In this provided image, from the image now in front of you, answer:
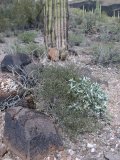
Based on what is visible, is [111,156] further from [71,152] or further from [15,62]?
[15,62]

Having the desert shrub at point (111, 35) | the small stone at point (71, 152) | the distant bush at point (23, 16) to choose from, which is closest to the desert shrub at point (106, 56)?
the desert shrub at point (111, 35)

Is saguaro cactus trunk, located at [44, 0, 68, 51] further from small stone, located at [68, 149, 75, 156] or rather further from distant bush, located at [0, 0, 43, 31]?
distant bush, located at [0, 0, 43, 31]

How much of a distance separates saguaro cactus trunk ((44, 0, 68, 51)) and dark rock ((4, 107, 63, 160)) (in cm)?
253

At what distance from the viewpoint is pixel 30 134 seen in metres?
4.33

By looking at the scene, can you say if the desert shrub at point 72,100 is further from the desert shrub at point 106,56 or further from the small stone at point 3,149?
the desert shrub at point 106,56

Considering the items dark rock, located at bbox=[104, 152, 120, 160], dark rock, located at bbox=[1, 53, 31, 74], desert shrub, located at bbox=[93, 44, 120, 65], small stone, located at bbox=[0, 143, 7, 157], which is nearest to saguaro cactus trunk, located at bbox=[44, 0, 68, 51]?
desert shrub, located at bbox=[93, 44, 120, 65]

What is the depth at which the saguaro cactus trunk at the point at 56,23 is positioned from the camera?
681 centimetres

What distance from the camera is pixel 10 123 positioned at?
4621 mm

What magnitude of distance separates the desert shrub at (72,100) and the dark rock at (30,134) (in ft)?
0.76

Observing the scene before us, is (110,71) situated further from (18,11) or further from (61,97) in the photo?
(18,11)

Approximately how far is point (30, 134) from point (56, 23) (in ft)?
9.86

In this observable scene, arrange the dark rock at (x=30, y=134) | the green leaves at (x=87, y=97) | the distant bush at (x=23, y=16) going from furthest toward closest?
the distant bush at (x=23, y=16) → the green leaves at (x=87, y=97) → the dark rock at (x=30, y=134)

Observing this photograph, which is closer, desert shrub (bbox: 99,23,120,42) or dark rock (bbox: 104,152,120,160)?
dark rock (bbox: 104,152,120,160)

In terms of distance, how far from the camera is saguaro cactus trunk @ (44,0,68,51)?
22.4ft
